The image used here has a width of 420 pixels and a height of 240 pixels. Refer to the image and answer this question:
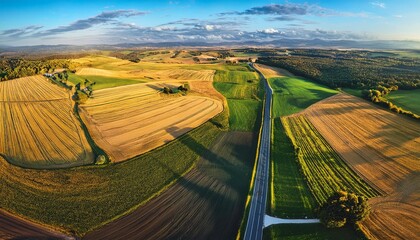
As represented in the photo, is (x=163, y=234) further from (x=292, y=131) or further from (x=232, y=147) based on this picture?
(x=292, y=131)

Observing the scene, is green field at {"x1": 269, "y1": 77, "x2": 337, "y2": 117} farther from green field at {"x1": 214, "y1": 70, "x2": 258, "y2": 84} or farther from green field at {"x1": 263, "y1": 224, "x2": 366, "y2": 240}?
green field at {"x1": 263, "y1": 224, "x2": 366, "y2": 240}

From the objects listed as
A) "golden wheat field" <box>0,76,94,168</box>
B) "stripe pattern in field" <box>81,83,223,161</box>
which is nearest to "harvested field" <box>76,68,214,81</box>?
"stripe pattern in field" <box>81,83,223,161</box>

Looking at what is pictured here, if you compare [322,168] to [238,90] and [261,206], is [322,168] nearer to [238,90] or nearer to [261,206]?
[261,206]

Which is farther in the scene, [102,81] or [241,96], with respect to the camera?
[102,81]

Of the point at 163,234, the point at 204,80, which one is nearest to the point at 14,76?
the point at 204,80

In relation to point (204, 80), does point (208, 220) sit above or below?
below

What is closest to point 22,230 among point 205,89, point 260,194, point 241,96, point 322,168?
point 260,194
